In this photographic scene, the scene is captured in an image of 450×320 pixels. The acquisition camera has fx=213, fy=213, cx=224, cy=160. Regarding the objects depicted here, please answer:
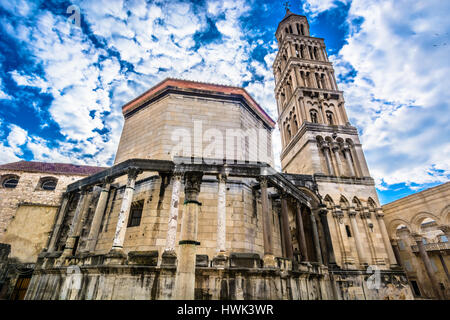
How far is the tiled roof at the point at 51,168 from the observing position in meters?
19.8

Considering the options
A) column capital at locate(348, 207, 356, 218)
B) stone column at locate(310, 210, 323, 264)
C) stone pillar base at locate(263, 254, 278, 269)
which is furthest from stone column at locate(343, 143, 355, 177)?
stone pillar base at locate(263, 254, 278, 269)

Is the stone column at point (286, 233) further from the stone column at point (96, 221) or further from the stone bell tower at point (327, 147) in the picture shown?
the stone column at point (96, 221)

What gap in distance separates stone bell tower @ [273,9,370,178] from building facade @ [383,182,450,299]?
12.6 feet

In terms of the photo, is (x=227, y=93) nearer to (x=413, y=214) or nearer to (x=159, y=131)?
(x=159, y=131)

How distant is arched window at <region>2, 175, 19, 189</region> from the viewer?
1906 centimetres

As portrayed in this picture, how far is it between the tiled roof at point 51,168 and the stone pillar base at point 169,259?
54.9 feet

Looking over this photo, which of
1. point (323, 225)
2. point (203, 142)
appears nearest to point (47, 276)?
point (203, 142)

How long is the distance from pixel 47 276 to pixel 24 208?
39.2 ft

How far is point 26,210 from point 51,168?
4.80 metres

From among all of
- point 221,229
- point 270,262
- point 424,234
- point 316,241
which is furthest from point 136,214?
point 424,234

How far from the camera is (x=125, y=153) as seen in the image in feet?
44.4

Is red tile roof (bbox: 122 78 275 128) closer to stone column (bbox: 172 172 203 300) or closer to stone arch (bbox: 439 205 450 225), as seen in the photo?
stone column (bbox: 172 172 203 300)

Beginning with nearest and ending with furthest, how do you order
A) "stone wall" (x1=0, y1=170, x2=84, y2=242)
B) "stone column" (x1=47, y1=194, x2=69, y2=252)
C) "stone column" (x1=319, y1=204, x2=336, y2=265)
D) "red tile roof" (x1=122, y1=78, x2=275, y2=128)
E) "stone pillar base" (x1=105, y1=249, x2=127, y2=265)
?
"stone pillar base" (x1=105, y1=249, x2=127, y2=265), "stone column" (x1=47, y1=194, x2=69, y2=252), "stone column" (x1=319, y1=204, x2=336, y2=265), "red tile roof" (x1=122, y1=78, x2=275, y2=128), "stone wall" (x1=0, y1=170, x2=84, y2=242)

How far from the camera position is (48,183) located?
19828 mm
